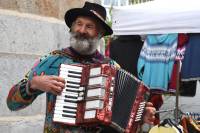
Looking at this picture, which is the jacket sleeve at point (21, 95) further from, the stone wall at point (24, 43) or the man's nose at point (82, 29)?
the stone wall at point (24, 43)

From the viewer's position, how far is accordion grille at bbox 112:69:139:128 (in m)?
3.20

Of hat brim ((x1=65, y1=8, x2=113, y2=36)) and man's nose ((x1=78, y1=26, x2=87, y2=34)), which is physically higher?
hat brim ((x1=65, y1=8, x2=113, y2=36))

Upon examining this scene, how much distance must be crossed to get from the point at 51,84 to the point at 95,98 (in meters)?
0.31

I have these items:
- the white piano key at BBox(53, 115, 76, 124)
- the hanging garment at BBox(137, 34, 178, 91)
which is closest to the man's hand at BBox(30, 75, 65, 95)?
the white piano key at BBox(53, 115, 76, 124)

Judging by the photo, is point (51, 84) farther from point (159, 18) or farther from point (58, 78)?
point (159, 18)

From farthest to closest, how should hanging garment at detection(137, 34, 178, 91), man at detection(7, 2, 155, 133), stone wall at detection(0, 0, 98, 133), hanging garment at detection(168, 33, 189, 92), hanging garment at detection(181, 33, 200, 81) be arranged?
hanging garment at detection(137, 34, 178, 91), hanging garment at detection(168, 33, 189, 92), hanging garment at detection(181, 33, 200, 81), stone wall at detection(0, 0, 98, 133), man at detection(7, 2, 155, 133)

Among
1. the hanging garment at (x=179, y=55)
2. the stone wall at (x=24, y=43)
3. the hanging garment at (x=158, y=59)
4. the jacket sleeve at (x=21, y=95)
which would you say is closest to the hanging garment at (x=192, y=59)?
the hanging garment at (x=179, y=55)

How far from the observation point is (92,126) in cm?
308

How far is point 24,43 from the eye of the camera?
4.89 m

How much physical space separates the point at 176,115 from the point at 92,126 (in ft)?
10.3

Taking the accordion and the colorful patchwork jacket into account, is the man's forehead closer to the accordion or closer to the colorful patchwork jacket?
the colorful patchwork jacket

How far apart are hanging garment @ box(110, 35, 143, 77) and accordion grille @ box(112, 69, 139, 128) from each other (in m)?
3.43

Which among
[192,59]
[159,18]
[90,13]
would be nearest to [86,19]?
[90,13]

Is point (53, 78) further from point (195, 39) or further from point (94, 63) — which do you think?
point (195, 39)
